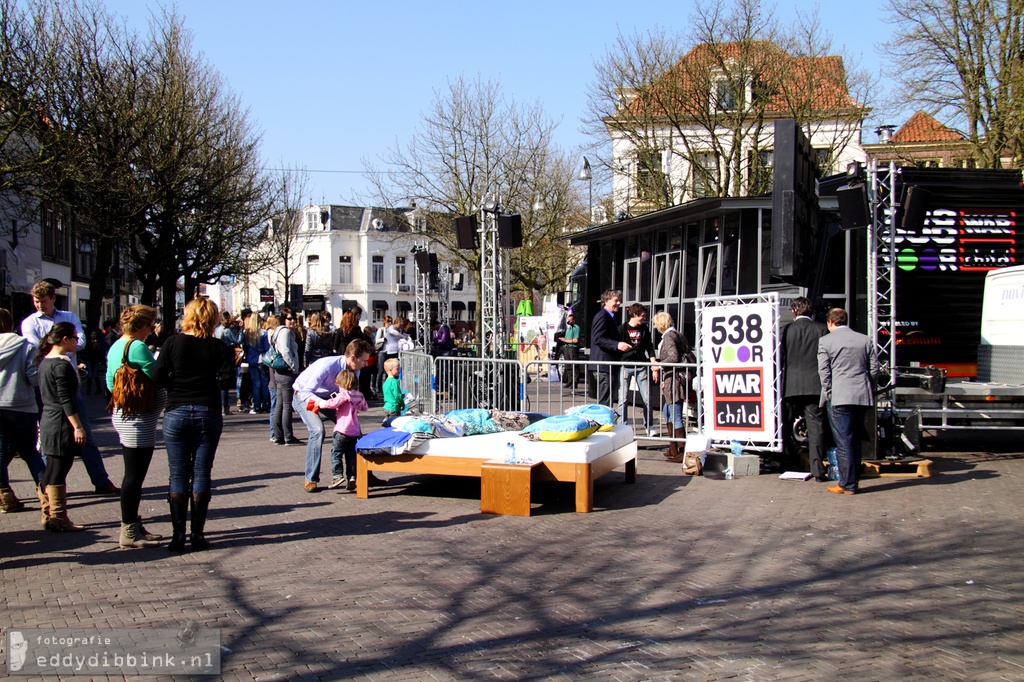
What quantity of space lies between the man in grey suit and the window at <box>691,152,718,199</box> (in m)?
20.0

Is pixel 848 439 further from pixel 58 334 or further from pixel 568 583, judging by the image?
pixel 58 334

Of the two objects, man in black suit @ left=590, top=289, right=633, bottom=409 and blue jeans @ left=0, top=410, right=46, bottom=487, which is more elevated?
man in black suit @ left=590, top=289, right=633, bottom=409

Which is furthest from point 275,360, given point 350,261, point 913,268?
point 350,261

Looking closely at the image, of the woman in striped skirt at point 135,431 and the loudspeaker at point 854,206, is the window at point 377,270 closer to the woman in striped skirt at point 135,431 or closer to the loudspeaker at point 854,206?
the loudspeaker at point 854,206

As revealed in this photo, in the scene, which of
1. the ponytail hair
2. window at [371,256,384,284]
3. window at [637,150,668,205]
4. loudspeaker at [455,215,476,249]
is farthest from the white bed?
window at [371,256,384,284]

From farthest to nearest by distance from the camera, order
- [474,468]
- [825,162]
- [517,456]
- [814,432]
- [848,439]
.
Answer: [825,162], [814,432], [848,439], [474,468], [517,456]

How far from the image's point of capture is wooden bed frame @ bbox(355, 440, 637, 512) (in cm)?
823

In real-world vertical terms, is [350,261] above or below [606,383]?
above

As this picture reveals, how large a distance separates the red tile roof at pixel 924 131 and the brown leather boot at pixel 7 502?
2173 cm

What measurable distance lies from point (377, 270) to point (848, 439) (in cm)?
7944

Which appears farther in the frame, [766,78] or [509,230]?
[766,78]

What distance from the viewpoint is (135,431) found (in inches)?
265

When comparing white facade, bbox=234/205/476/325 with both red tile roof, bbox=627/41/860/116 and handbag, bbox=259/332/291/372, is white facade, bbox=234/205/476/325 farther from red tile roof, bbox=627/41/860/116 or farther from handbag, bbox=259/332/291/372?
handbag, bbox=259/332/291/372

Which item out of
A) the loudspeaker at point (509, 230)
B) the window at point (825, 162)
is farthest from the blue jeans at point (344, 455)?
the window at point (825, 162)
